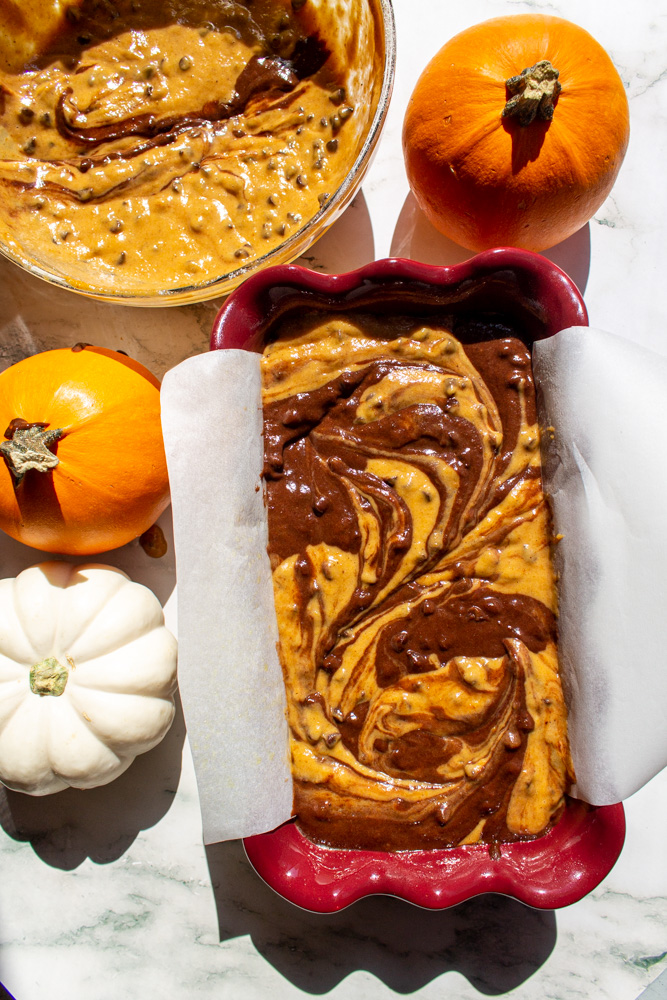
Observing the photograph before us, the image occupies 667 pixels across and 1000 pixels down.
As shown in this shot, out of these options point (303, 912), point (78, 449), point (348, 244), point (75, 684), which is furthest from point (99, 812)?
point (348, 244)

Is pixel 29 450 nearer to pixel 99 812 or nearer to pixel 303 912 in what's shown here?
pixel 99 812

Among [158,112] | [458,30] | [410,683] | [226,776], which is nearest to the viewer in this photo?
[226,776]

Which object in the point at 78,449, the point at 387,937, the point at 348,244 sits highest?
the point at 348,244

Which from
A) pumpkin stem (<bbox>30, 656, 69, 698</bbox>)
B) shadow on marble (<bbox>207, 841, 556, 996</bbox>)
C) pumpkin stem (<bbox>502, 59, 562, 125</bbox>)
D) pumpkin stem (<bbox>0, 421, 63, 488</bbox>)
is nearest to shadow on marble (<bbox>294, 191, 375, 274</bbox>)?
pumpkin stem (<bbox>502, 59, 562, 125</bbox>)

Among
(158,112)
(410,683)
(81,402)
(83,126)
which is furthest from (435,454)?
(83,126)

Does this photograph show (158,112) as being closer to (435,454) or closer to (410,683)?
(435,454)

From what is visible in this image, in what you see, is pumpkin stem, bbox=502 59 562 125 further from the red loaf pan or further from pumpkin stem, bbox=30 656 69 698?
pumpkin stem, bbox=30 656 69 698

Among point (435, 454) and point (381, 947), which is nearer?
point (435, 454)
